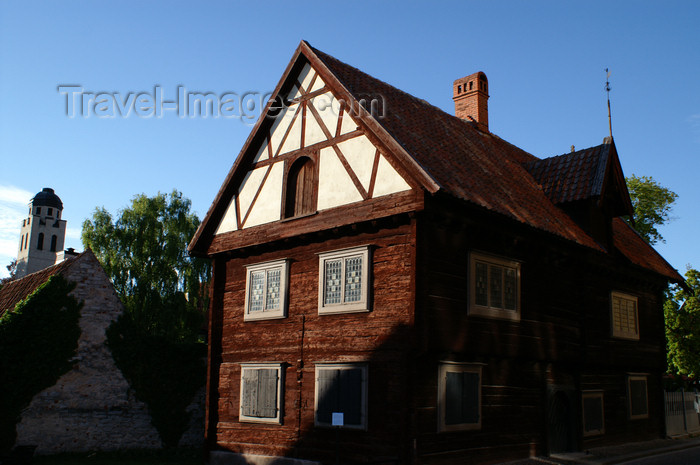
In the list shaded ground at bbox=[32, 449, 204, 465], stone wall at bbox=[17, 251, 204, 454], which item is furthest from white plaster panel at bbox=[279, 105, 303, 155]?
shaded ground at bbox=[32, 449, 204, 465]

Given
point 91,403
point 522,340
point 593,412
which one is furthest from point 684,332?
point 91,403

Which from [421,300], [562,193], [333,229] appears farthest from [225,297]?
[562,193]

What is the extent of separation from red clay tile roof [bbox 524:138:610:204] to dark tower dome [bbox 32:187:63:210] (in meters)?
62.2

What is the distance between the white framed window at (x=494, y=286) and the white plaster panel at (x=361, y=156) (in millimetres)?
3007

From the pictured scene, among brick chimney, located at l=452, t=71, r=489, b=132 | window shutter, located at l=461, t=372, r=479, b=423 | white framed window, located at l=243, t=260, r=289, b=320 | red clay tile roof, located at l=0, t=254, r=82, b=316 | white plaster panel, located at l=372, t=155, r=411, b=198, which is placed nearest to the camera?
white plaster panel, located at l=372, t=155, r=411, b=198

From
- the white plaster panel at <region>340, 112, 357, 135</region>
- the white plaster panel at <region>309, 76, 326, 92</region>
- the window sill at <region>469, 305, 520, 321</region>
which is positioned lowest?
the window sill at <region>469, 305, 520, 321</region>

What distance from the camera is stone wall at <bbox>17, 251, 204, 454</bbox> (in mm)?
17719

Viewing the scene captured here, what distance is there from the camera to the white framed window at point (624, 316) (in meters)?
19.4

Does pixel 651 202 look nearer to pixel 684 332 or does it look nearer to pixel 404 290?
pixel 684 332

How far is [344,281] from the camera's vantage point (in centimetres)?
1466

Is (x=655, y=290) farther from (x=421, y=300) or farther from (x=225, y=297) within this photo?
(x=225, y=297)

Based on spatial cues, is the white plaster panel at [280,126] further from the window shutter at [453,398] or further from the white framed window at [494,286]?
the window shutter at [453,398]

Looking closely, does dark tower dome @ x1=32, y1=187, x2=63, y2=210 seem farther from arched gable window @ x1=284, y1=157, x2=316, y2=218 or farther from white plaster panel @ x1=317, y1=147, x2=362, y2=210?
white plaster panel @ x1=317, y1=147, x2=362, y2=210

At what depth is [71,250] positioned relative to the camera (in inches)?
1085
